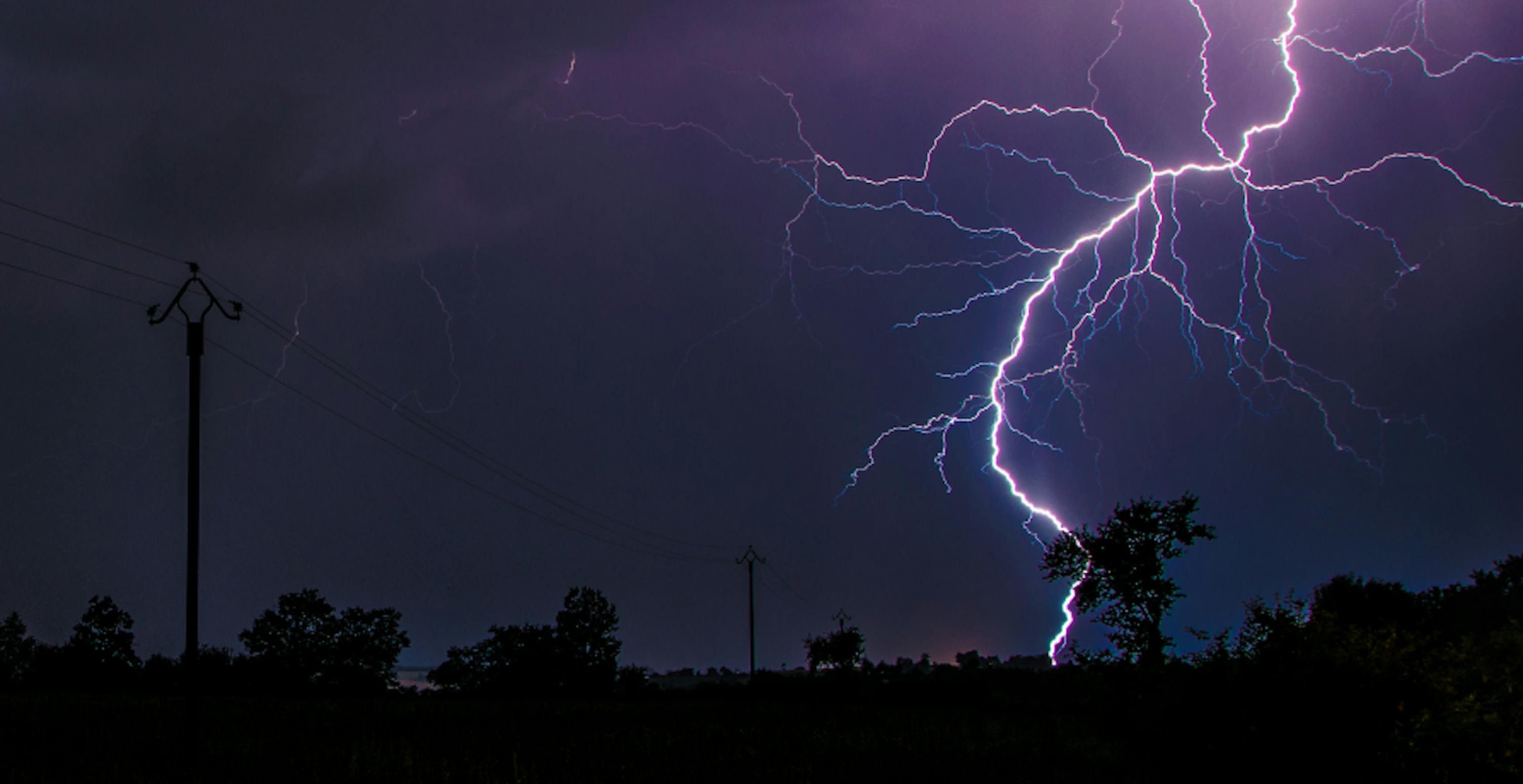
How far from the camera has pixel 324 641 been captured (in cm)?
6456

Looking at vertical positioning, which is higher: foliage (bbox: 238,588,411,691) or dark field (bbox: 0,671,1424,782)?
foliage (bbox: 238,588,411,691)

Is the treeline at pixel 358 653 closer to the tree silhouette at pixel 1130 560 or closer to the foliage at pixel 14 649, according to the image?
the foliage at pixel 14 649

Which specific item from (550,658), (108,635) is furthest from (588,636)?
(108,635)

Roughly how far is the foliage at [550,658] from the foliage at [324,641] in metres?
3.47

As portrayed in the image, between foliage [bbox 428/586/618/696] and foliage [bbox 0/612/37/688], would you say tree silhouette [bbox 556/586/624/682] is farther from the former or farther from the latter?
foliage [bbox 0/612/37/688]

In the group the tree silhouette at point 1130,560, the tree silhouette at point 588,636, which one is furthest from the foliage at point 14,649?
the tree silhouette at point 1130,560

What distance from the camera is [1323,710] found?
34.8ft

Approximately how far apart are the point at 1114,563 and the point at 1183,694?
96.2ft

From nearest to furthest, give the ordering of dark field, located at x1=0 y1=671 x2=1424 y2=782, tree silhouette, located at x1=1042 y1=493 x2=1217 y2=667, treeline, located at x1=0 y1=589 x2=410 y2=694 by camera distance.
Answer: dark field, located at x1=0 y1=671 x2=1424 y2=782, tree silhouette, located at x1=1042 y1=493 x2=1217 y2=667, treeline, located at x1=0 y1=589 x2=410 y2=694

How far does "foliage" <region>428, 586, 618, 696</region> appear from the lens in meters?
60.8

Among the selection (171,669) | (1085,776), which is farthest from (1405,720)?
(171,669)

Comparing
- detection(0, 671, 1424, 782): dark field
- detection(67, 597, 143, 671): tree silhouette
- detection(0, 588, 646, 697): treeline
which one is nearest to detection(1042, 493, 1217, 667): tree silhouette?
detection(0, 671, 1424, 782): dark field

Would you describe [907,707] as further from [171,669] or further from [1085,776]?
[171,669]

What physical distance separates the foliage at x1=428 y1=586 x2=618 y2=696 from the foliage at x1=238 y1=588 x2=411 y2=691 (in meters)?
3.47
